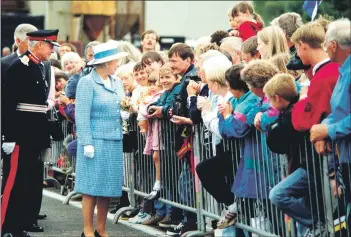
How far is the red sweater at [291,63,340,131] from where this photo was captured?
9195 millimetres

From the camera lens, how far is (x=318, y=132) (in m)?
9.01

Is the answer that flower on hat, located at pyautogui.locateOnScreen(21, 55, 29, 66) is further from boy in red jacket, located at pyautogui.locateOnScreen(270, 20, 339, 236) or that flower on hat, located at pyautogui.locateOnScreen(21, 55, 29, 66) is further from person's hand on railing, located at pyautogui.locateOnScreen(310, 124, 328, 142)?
person's hand on railing, located at pyautogui.locateOnScreen(310, 124, 328, 142)

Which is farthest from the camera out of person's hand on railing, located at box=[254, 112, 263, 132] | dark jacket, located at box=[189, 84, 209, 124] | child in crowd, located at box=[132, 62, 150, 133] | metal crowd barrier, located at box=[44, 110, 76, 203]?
metal crowd barrier, located at box=[44, 110, 76, 203]

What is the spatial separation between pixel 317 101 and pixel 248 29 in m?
4.69

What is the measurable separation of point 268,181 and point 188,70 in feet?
9.29

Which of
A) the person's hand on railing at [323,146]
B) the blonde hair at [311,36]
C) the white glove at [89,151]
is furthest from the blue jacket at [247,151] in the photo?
the white glove at [89,151]

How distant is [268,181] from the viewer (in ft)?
34.1

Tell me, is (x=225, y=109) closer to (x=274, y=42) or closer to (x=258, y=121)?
(x=258, y=121)

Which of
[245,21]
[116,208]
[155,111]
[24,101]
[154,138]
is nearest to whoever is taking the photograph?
[24,101]

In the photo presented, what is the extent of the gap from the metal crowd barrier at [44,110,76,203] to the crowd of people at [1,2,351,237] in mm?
1061

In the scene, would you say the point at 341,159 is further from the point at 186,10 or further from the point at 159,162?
the point at 186,10

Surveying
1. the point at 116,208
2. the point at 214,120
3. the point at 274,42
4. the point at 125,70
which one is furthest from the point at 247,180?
the point at 125,70

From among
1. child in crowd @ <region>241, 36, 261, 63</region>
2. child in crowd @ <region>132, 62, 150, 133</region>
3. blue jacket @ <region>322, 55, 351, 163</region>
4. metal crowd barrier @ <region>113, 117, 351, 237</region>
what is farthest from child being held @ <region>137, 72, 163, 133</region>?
blue jacket @ <region>322, 55, 351, 163</region>

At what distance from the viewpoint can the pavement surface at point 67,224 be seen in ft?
42.2
